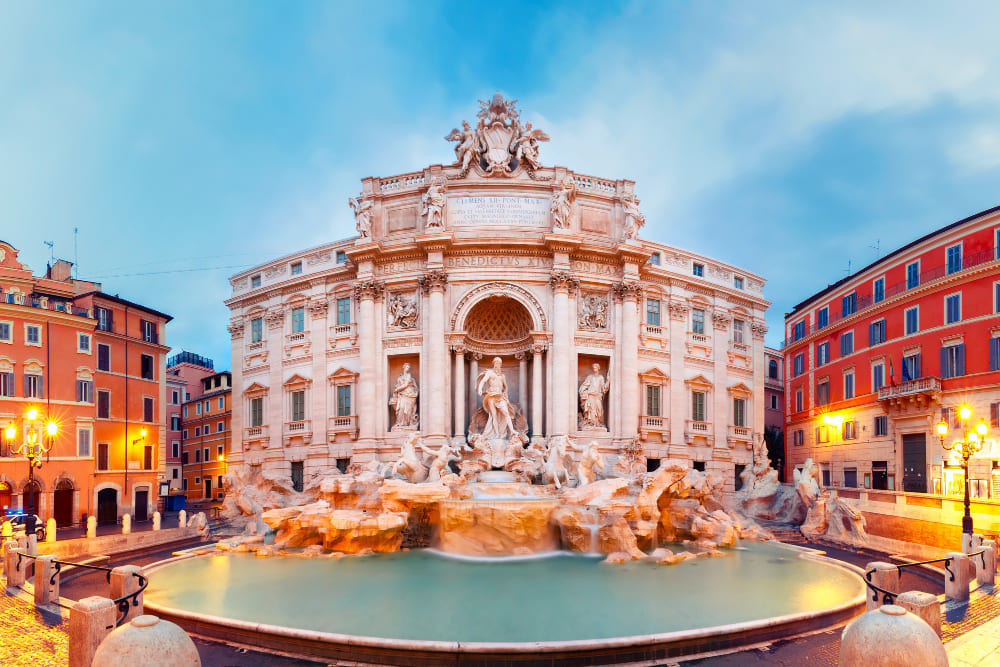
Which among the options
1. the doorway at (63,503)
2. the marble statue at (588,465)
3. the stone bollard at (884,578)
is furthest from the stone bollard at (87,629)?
the doorway at (63,503)

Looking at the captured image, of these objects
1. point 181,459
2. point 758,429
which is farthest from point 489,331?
point 181,459

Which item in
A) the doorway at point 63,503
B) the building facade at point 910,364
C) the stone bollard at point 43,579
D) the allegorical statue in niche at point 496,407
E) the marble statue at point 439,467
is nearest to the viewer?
the stone bollard at point 43,579

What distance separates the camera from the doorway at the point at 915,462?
99.5 feet

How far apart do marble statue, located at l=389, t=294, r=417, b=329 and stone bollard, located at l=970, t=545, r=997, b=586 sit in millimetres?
22071

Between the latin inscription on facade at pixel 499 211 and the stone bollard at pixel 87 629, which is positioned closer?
the stone bollard at pixel 87 629

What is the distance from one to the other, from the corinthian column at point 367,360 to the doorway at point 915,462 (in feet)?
86.4

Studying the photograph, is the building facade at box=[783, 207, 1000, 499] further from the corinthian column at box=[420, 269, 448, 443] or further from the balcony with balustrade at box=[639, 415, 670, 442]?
the corinthian column at box=[420, 269, 448, 443]

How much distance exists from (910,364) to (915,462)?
4.92 meters

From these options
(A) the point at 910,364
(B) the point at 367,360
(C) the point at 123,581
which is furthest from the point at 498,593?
(A) the point at 910,364

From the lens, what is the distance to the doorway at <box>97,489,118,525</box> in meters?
33.3

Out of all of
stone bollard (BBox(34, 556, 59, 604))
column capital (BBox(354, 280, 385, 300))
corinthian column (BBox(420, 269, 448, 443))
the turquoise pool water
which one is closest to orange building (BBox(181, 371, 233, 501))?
column capital (BBox(354, 280, 385, 300))

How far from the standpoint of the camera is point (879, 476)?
3350 cm

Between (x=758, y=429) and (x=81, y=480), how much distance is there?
36.0 metres

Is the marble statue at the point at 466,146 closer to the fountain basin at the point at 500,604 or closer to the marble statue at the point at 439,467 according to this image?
the marble statue at the point at 439,467
